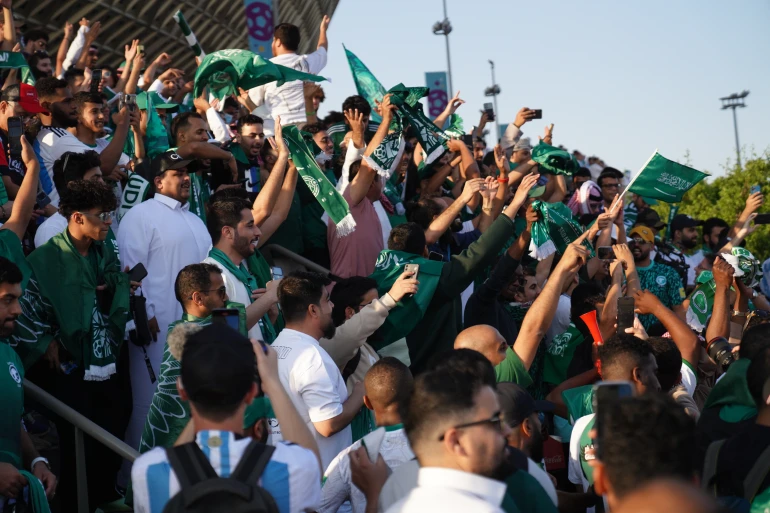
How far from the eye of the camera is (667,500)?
2637 mm

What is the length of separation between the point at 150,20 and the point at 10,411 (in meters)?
19.9

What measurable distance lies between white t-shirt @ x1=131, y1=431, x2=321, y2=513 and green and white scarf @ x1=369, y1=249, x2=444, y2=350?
347 cm

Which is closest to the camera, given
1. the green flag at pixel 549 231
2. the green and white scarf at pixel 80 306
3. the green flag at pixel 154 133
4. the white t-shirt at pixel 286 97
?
the green and white scarf at pixel 80 306

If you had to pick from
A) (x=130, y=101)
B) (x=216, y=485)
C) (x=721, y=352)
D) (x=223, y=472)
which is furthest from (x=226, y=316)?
(x=130, y=101)

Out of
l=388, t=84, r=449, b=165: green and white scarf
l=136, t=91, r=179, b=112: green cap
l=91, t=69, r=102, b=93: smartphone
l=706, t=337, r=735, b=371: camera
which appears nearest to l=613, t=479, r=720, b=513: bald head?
l=706, t=337, r=735, b=371: camera

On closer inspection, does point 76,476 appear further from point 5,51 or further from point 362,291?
point 5,51

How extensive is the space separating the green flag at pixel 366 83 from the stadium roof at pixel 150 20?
19.4 ft

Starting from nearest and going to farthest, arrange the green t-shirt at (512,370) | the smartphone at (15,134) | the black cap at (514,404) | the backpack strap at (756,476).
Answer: the backpack strap at (756,476), the black cap at (514,404), the green t-shirt at (512,370), the smartphone at (15,134)

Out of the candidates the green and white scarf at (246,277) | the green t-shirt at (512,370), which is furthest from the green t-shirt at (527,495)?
the green and white scarf at (246,277)

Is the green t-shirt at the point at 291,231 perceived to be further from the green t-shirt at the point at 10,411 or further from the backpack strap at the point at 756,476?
the backpack strap at the point at 756,476

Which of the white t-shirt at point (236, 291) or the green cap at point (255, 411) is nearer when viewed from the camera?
the green cap at point (255, 411)

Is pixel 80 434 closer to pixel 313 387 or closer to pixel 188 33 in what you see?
pixel 313 387

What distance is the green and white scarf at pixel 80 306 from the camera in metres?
6.12

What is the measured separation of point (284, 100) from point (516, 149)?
305 cm
